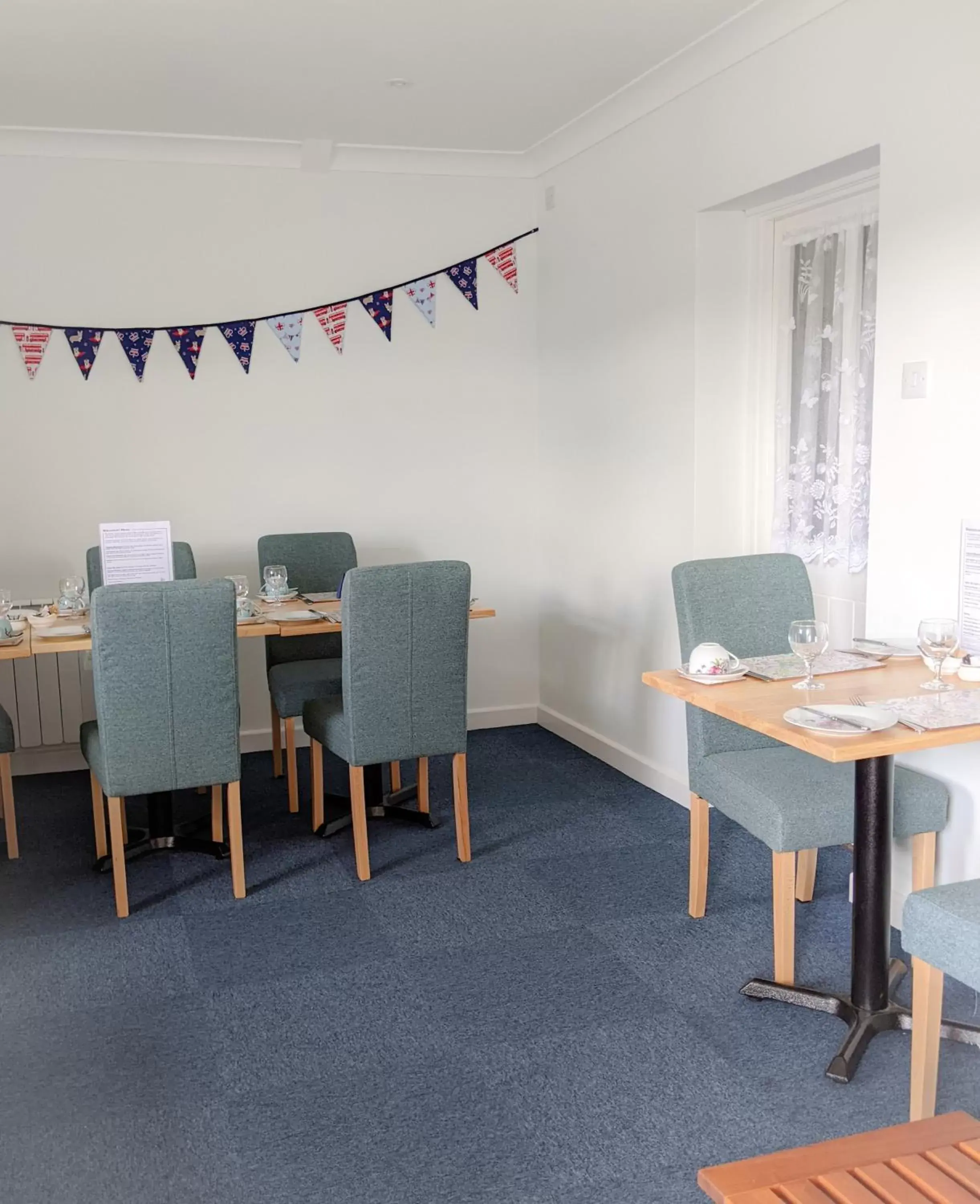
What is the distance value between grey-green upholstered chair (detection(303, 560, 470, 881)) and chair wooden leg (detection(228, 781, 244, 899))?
33 cm

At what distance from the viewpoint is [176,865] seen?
350 centimetres

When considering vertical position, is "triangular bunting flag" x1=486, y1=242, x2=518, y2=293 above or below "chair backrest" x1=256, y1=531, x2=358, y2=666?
above

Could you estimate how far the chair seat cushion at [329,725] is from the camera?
3363 mm

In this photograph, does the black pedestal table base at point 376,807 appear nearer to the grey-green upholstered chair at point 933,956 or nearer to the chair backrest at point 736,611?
the chair backrest at point 736,611

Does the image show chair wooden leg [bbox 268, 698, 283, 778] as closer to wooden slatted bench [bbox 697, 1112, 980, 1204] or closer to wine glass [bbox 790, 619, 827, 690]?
wine glass [bbox 790, 619, 827, 690]

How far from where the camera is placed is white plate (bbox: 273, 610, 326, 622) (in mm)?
3580

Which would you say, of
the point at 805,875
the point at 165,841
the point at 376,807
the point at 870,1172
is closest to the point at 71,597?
the point at 165,841

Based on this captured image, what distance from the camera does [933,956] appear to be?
6.51 feet

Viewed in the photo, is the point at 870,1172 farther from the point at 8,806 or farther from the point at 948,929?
the point at 8,806

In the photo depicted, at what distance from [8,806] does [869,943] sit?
257cm

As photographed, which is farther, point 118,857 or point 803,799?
point 118,857

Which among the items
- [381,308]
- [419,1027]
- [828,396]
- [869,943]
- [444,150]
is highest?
[444,150]

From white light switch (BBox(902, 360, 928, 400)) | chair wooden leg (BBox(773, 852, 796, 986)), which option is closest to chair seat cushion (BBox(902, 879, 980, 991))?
chair wooden leg (BBox(773, 852, 796, 986))

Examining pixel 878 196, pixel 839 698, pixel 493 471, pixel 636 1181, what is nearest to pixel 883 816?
pixel 839 698
